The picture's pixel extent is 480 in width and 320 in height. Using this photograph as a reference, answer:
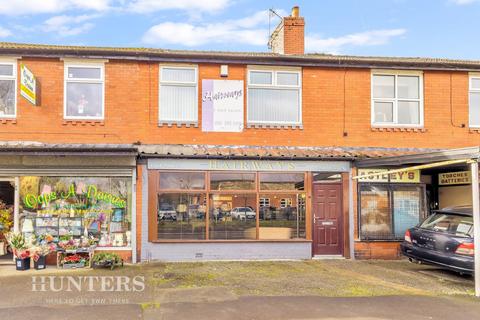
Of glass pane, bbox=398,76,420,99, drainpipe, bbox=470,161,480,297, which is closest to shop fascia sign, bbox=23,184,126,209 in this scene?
drainpipe, bbox=470,161,480,297

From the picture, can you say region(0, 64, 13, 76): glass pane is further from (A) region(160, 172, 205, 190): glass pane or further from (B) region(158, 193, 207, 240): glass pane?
(B) region(158, 193, 207, 240): glass pane

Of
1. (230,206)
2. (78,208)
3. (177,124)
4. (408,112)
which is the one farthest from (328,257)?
(78,208)

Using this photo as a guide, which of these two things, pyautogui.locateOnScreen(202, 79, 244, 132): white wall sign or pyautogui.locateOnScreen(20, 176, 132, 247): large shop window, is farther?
pyautogui.locateOnScreen(202, 79, 244, 132): white wall sign

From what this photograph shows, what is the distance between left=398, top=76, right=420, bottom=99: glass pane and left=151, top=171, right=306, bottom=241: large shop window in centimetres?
400

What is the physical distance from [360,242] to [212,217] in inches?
159

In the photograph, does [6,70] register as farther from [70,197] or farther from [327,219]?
[327,219]

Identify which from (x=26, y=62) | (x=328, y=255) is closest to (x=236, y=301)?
(x=328, y=255)

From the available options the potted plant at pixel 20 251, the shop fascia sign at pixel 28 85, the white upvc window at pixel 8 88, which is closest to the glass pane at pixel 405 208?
the potted plant at pixel 20 251

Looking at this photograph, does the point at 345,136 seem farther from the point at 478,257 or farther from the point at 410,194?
the point at 478,257

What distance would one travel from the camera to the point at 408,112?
44.3 ft

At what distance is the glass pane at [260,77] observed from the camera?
1302 cm

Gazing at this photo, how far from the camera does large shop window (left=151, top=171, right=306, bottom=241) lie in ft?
39.5

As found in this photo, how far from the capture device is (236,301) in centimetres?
793

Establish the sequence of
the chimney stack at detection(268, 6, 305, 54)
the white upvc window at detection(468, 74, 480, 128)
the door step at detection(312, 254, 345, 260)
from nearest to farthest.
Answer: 1. the door step at detection(312, 254, 345, 260)
2. the white upvc window at detection(468, 74, 480, 128)
3. the chimney stack at detection(268, 6, 305, 54)
